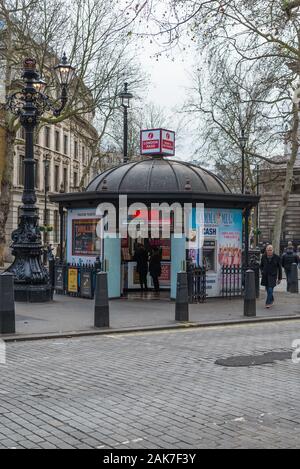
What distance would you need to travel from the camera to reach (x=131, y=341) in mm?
11109

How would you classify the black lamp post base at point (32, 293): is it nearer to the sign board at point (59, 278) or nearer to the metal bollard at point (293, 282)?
the sign board at point (59, 278)

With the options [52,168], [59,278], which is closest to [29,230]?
[59,278]

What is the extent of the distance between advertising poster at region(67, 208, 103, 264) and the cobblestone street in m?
7.57

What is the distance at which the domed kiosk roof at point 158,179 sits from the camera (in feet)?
60.6

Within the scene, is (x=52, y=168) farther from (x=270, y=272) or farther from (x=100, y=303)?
(x=100, y=303)

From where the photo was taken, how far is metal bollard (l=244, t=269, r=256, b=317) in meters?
14.5

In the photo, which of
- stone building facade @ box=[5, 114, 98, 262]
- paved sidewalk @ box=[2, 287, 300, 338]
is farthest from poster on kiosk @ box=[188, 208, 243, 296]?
stone building facade @ box=[5, 114, 98, 262]

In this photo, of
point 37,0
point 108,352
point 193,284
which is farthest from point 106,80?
point 108,352

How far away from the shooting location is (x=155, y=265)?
65.2ft

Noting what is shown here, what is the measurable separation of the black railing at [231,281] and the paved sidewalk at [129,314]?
381 millimetres

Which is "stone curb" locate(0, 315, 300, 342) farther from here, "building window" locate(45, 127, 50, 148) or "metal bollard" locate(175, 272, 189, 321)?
"building window" locate(45, 127, 50, 148)

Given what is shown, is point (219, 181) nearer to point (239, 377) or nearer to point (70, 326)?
point (70, 326)
